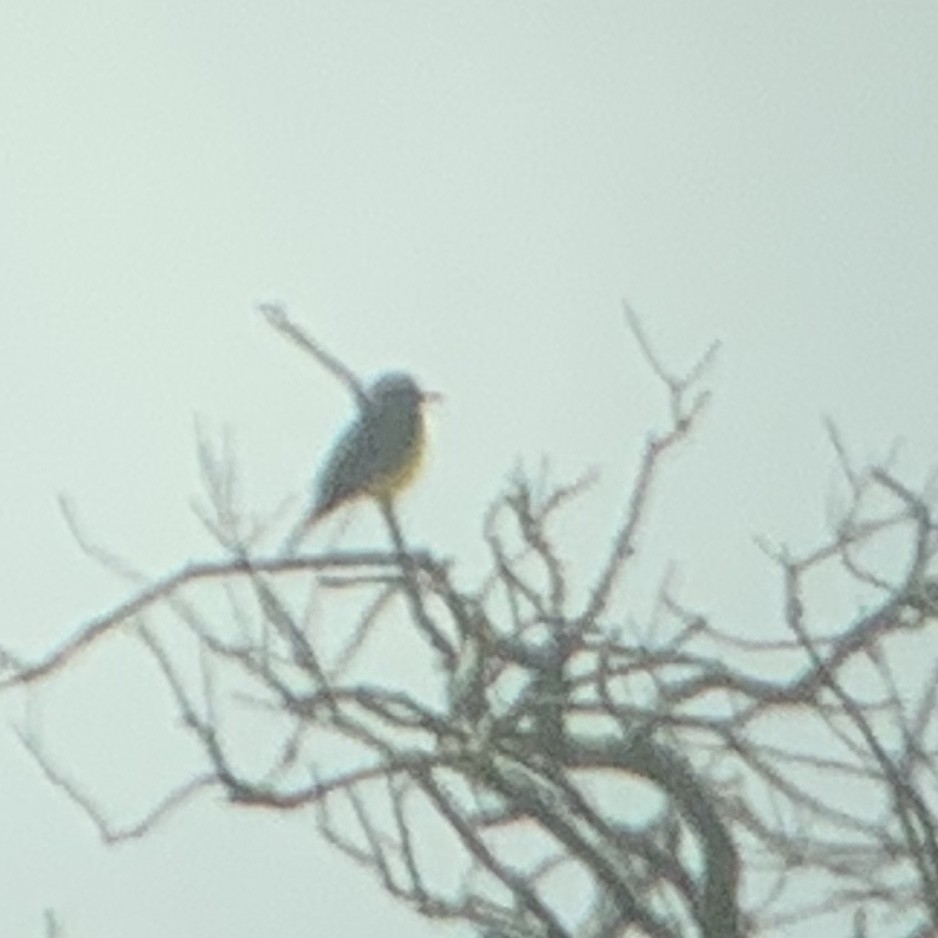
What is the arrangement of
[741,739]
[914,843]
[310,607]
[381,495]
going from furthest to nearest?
[381,495]
[310,607]
[741,739]
[914,843]

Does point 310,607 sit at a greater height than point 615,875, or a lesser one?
greater

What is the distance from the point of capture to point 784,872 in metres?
6.35

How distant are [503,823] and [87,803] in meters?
0.98

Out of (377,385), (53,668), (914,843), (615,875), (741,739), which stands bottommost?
(914,843)

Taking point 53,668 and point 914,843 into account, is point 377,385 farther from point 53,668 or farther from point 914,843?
point 914,843

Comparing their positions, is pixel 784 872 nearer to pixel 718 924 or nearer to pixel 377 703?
pixel 718 924

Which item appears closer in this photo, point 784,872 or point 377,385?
point 784,872

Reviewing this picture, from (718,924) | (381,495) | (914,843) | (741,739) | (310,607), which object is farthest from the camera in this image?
(381,495)

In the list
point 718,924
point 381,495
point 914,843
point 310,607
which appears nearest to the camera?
point 914,843

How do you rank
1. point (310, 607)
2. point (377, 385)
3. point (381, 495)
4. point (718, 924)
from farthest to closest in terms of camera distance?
1. point (377, 385)
2. point (381, 495)
3. point (310, 607)
4. point (718, 924)

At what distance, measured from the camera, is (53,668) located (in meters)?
6.04

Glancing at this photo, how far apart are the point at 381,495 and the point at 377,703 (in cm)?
257

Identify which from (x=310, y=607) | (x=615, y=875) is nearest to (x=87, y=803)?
(x=310, y=607)

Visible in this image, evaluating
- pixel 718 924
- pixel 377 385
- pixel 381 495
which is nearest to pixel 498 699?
pixel 718 924
